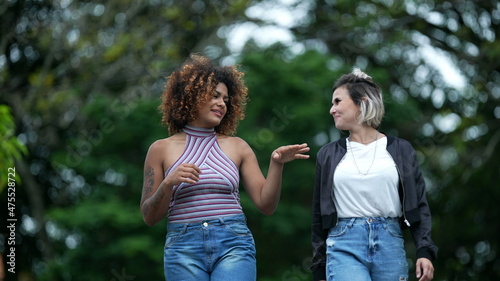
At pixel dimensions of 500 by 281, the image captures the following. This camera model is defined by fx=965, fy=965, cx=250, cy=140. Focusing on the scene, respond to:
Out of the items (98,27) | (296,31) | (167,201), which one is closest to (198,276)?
(167,201)

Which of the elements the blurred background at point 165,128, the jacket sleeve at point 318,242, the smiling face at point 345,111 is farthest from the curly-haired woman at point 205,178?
the blurred background at point 165,128

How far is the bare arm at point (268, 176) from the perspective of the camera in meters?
4.84

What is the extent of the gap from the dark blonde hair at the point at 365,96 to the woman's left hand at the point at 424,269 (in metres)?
0.78

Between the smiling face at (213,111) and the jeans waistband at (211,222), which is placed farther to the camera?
the smiling face at (213,111)

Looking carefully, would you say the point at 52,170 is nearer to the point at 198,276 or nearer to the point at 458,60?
the point at 458,60

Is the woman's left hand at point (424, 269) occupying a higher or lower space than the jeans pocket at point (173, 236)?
lower

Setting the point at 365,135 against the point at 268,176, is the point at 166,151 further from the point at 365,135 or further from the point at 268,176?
the point at 365,135

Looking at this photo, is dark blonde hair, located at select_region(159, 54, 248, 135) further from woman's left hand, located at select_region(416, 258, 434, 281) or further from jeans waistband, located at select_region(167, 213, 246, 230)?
woman's left hand, located at select_region(416, 258, 434, 281)

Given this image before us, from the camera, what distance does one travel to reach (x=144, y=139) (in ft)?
57.8

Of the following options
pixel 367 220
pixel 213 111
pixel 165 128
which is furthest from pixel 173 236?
pixel 165 128

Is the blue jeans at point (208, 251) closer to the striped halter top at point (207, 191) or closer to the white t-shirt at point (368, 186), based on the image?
the striped halter top at point (207, 191)

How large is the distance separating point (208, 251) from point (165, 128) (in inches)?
481

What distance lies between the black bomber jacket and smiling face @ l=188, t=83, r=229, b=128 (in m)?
0.58

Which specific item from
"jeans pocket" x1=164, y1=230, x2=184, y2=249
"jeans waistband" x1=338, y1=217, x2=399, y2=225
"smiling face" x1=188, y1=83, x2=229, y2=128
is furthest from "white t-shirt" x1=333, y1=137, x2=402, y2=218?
"jeans pocket" x1=164, y1=230, x2=184, y2=249
